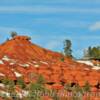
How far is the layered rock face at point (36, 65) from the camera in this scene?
8588 centimetres

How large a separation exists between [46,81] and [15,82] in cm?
536

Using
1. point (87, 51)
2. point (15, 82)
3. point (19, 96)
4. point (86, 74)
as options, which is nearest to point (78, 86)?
point (86, 74)

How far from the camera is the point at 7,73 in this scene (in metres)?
82.8

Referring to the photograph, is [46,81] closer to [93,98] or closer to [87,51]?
[93,98]

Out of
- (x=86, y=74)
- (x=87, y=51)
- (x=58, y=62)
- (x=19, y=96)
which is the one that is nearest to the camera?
(x=19, y=96)

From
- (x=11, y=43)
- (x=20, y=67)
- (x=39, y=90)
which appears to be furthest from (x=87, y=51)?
(x=39, y=90)

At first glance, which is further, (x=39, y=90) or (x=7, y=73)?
(x=7, y=73)

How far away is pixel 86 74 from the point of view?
294ft

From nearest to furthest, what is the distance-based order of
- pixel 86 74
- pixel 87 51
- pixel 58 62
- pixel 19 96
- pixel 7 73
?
1. pixel 19 96
2. pixel 7 73
3. pixel 86 74
4. pixel 58 62
5. pixel 87 51

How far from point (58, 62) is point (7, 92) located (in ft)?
81.5

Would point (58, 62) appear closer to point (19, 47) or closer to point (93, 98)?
point (19, 47)

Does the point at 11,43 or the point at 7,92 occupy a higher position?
the point at 11,43

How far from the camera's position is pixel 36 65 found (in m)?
91.3

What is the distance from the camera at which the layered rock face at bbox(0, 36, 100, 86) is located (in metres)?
85.9
